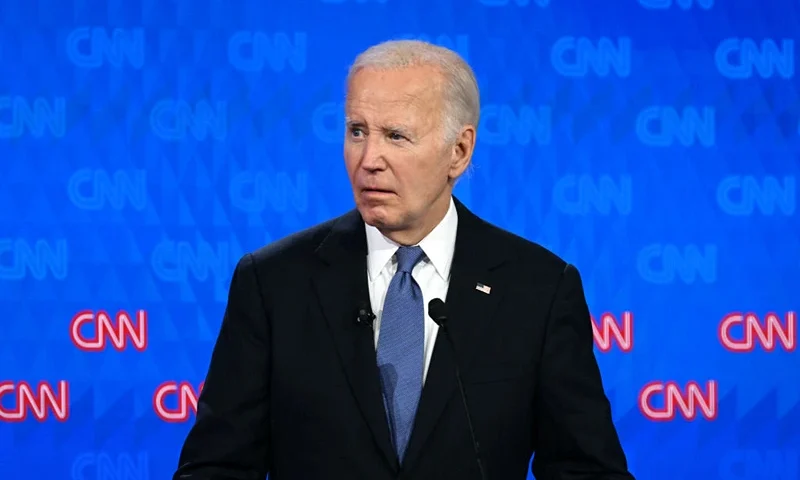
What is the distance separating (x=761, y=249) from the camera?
10.0 feet

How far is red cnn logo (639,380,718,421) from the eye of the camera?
9.94 feet

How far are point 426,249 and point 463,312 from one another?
13 centimetres

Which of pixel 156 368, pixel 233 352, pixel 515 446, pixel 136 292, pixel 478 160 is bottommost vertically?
pixel 515 446

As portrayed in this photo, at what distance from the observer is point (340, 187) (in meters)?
3.00

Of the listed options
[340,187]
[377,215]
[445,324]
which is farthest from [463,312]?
[340,187]

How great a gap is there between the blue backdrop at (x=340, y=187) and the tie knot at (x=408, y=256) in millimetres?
1108

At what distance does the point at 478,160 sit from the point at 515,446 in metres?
1.28

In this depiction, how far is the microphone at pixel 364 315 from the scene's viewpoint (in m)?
1.79


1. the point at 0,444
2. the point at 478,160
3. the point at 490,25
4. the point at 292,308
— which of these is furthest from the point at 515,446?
the point at 0,444

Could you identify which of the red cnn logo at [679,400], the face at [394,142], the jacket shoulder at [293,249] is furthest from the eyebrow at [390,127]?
the red cnn logo at [679,400]

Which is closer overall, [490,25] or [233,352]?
[233,352]

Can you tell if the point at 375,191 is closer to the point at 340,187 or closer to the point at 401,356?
the point at 401,356

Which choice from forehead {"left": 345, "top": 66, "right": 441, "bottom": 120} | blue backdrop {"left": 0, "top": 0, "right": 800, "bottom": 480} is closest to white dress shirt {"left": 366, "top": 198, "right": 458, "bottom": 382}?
forehead {"left": 345, "top": 66, "right": 441, "bottom": 120}

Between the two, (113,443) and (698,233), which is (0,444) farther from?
(698,233)
